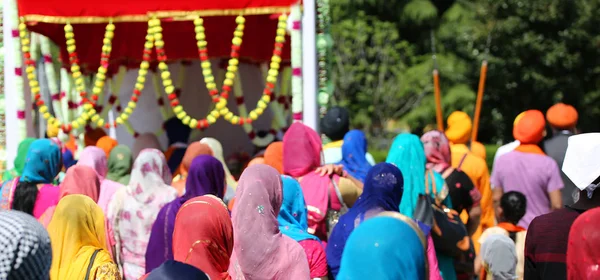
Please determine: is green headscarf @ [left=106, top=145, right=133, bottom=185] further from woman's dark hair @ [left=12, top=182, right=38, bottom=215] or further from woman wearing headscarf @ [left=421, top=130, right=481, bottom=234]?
woman wearing headscarf @ [left=421, top=130, right=481, bottom=234]

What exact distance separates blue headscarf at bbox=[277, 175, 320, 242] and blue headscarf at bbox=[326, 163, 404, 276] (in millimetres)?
200

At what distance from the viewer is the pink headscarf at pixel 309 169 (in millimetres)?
5469

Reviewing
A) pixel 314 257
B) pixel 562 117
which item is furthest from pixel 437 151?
pixel 314 257

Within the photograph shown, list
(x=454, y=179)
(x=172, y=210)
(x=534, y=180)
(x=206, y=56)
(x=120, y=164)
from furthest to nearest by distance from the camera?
(x=206, y=56)
(x=120, y=164)
(x=534, y=180)
(x=454, y=179)
(x=172, y=210)

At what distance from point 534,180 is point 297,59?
2515mm

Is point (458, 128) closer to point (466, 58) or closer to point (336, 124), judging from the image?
point (336, 124)

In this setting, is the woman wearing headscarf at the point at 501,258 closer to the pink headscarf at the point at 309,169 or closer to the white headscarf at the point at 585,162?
the pink headscarf at the point at 309,169

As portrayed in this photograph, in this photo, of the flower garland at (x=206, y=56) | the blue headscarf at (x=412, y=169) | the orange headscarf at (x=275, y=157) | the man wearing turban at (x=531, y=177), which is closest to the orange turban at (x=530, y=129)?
the man wearing turban at (x=531, y=177)

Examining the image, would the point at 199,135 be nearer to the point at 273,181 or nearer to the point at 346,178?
the point at 346,178

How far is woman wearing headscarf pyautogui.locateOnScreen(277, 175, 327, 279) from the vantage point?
4.21 meters

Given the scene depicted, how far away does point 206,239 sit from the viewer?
3.52m

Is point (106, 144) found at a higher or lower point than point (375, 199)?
lower

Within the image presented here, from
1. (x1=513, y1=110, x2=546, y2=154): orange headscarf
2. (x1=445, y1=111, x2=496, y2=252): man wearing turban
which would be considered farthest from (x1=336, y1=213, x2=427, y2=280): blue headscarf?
(x1=513, y1=110, x2=546, y2=154): orange headscarf

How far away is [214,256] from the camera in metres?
3.53
